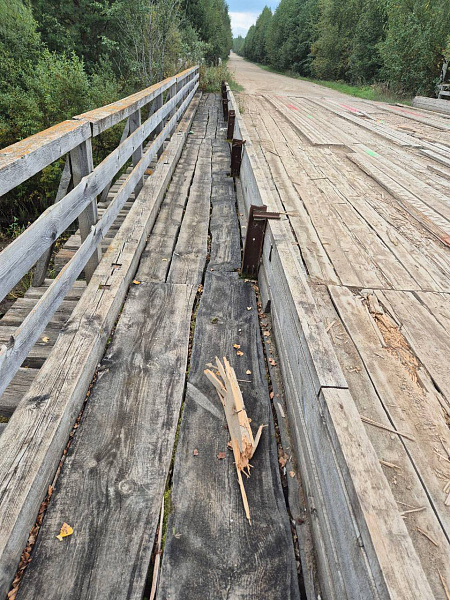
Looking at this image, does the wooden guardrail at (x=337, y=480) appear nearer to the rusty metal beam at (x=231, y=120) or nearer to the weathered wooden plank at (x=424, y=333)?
the weathered wooden plank at (x=424, y=333)

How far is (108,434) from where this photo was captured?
1969 mm

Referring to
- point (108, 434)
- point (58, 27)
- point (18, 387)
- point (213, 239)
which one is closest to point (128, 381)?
point (108, 434)

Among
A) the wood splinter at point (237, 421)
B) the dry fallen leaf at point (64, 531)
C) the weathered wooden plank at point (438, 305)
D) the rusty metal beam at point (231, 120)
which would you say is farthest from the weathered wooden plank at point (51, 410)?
the rusty metal beam at point (231, 120)

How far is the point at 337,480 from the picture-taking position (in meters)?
1.31

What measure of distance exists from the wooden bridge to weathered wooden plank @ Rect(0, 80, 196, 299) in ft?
0.05

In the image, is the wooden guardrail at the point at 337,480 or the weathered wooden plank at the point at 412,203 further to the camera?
the weathered wooden plank at the point at 412,203

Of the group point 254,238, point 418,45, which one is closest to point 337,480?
point 254,238

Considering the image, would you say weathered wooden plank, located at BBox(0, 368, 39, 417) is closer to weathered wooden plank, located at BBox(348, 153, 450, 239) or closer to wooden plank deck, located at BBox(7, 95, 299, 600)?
wooden plank deck, located at BBox(7, 95, 299, 600)

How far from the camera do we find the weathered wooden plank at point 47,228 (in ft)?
5.61

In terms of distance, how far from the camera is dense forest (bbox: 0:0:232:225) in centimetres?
893

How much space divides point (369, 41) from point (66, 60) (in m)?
23.4

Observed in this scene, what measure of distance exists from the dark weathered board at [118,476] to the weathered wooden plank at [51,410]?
9 cm

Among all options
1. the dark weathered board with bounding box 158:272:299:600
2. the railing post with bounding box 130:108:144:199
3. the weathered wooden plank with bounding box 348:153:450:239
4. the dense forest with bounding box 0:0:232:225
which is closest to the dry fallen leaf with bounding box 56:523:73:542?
the dark weathered board with bounding box 158:272:299:600

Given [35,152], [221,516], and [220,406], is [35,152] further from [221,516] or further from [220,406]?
[221,516]
